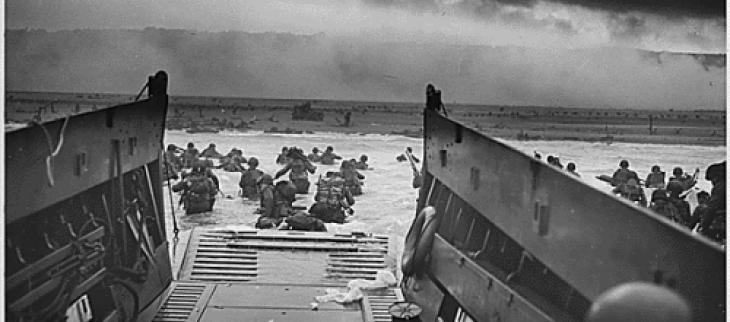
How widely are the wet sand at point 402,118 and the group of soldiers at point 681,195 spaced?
81 millimetres

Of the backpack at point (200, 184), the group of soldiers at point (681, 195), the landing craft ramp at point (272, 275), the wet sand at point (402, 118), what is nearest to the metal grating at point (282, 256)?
the landing craft ramp at point (272, 275)

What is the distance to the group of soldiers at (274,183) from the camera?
1658mm

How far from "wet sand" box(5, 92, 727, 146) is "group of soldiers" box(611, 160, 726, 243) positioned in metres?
0.08

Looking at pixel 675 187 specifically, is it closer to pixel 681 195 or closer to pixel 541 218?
pixel 681 195

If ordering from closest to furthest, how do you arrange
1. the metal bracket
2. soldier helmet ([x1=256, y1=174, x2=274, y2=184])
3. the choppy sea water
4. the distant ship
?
the distant ship < the metal bracket < the choppy sea water < soldier helmet ([x1=256, y1=174, x2=274, y2=184])

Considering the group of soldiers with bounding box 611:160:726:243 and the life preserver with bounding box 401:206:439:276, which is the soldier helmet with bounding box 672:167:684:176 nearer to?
the group of soldiers with bounding box 611:160:726:243

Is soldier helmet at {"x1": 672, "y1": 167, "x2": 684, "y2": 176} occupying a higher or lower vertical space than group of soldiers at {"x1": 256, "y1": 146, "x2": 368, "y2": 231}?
higher

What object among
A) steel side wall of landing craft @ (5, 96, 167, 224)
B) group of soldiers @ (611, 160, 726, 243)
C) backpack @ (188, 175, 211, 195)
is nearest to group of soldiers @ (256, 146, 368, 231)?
backpack @ (188, 175, 211, 195)

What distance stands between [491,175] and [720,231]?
1.11 feet

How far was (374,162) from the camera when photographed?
1.63 m

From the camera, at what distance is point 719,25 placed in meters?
1.39

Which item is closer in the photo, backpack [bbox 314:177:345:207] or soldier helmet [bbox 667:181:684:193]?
soldier helmet [bbox 667:181:684:193]

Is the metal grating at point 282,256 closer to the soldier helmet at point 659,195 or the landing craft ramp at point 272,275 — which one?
the landing craft ramp at point 272,275

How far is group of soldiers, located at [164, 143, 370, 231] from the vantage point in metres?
1.66
